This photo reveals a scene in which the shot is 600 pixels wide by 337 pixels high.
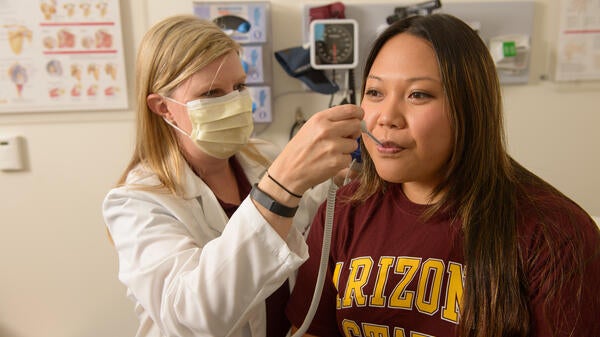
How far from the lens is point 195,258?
3.21 feet

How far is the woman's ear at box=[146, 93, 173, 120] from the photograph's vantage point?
124 cm

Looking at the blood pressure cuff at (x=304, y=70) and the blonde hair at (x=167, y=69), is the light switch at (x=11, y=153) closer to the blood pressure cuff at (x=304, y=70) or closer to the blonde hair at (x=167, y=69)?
the blonde hair at (x=167, y=69)

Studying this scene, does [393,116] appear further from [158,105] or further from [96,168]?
[96,168]

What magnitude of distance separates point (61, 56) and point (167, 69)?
2.93ft

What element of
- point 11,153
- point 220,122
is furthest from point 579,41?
point 11,153

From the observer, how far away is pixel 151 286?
969 millimetres

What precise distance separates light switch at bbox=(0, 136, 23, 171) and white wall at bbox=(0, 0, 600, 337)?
0.04 metres

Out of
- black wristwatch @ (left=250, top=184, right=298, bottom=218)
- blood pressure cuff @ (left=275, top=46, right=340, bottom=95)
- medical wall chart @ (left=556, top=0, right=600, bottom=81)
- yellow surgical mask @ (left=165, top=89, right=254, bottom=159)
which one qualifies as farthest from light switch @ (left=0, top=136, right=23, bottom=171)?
medical wall chart @ (left=556, top=0, right=600, bottom=81)

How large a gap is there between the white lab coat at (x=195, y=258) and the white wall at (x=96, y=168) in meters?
0.76

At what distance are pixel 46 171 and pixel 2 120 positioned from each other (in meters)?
0.27

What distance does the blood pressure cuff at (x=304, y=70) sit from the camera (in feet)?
5.63

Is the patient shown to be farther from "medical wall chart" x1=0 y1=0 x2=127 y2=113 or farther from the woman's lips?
"medical wall chart" x1=0 y1=0 x2=127 y2=113

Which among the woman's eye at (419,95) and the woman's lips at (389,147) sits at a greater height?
the woman's eye at (419,95)

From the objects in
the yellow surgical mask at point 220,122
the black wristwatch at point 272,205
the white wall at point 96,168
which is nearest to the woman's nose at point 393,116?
the black wristwatch at point 272,205
